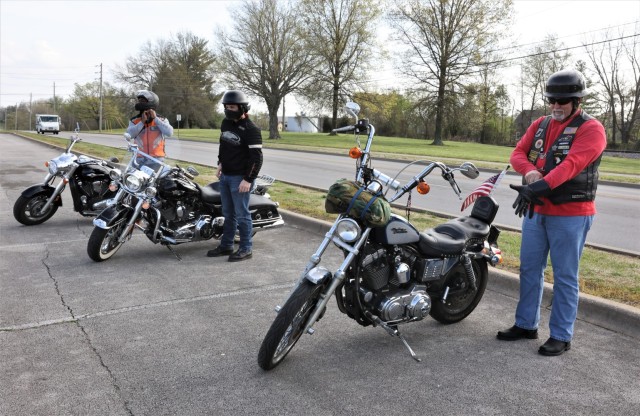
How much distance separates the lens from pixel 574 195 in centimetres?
377

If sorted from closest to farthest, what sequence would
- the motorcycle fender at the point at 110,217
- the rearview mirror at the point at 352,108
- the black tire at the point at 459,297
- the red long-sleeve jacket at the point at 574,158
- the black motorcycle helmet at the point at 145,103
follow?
the red long-sleeve jacket at the point at 574,158
the rearview mirror at the point at 352,108
the black tire at the point at 459,297
the motorcycle fender at the point at 110,217
the black motorcycle helmet at the point at 145,103

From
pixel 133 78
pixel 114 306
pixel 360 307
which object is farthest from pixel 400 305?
pixel 133 78

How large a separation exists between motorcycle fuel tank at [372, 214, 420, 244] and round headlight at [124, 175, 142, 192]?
11.0 feet

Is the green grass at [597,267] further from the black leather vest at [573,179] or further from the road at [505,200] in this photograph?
the black leather vest at [573,179]

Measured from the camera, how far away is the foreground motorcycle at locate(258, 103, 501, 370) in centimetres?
349

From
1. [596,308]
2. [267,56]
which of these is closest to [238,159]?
[596,308]

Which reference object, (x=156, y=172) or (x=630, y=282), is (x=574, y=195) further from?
(x=156, y=172)

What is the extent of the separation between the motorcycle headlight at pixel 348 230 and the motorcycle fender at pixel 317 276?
0.26 metres

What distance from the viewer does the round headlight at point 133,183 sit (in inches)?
235

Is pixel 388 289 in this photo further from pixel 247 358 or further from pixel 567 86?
pixel 567 86

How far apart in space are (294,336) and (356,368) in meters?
0.47

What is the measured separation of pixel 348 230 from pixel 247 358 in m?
1.15

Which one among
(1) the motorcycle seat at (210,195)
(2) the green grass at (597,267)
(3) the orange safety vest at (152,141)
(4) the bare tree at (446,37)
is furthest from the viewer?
(4) the bare tree at (446,37)

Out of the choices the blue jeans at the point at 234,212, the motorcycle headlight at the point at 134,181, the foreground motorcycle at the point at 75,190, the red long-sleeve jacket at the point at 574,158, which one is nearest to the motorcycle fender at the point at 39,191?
the foreground motorcycle at the point at 75,190
